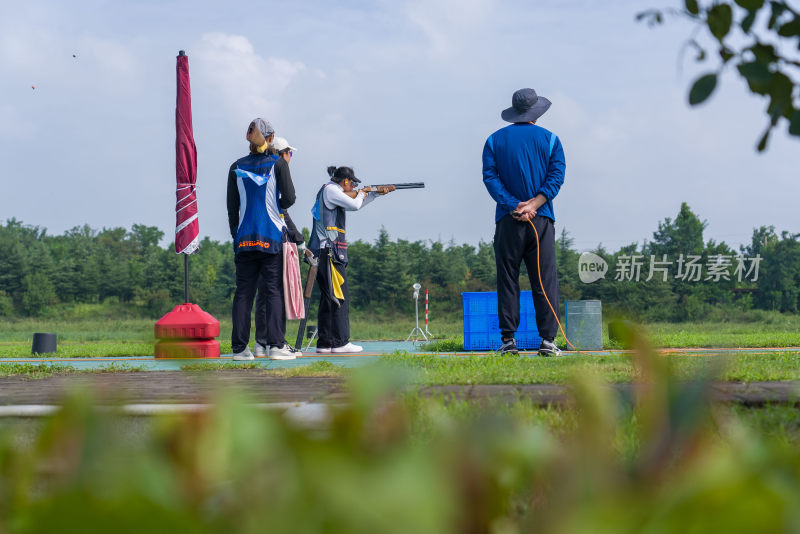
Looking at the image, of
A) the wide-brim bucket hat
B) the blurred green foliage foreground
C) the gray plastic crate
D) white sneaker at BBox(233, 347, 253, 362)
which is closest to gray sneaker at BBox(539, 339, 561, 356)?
the wide-brim bucket hat

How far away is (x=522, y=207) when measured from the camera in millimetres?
5551

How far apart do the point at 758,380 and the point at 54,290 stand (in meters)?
39.6

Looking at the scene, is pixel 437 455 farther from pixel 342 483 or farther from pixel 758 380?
pixel 758 380

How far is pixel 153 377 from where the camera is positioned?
405 cm

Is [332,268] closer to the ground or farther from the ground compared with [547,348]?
farther from the ground

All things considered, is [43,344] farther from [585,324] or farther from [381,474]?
[381,474]

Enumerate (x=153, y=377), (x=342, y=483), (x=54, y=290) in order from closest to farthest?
(x=342, y=483), (x=153, y=377), (x=54, y=290)

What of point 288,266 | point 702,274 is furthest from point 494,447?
point 702,274

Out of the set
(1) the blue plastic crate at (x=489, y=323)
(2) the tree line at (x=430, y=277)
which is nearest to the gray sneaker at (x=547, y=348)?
(1) the blue plastic crate at (x=489, y=323)

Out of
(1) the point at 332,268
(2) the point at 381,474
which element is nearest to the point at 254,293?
(1) the point at 332,268

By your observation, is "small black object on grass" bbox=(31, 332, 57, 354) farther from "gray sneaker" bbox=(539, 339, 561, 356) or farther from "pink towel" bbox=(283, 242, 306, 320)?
"gray sneaker" bbox=(539, 339, 561, 356)

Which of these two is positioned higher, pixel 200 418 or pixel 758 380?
pixel 200 418

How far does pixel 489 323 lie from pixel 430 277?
26.6m

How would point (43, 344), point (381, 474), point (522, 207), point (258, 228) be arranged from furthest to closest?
point (43, 344)
point (258, 228)
point (522, 207)
point (381, 474)
